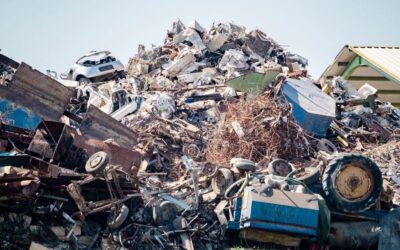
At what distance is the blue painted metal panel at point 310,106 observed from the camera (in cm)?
1481

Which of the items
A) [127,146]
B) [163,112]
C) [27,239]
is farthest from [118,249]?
[163,112]

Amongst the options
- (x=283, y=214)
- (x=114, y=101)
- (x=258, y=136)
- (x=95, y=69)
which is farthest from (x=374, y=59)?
(x=283, y=214)

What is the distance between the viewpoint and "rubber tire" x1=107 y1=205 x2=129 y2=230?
30.2 ft

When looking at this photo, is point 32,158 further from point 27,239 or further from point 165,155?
point 165,155

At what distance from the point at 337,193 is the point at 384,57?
13.6m

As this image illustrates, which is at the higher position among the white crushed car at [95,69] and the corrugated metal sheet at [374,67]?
the corrugated metal sheet at [374,67]

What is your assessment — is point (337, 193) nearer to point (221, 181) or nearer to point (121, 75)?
point (221, 181)

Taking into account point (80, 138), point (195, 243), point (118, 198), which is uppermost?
point (80, 138)

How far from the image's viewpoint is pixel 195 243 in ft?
31.2

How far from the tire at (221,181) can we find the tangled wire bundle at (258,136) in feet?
9.45

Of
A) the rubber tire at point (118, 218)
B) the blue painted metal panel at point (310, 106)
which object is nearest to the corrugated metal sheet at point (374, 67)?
the blue painted metal panel at point (310, 106)

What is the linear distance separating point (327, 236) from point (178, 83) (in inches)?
370

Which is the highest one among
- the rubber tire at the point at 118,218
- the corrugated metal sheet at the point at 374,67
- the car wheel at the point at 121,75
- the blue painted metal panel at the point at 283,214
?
the corrugated metal sheet at the point at 374,67

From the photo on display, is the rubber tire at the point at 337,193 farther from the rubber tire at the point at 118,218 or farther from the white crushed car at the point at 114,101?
the white crushed car at the point at 114,101
